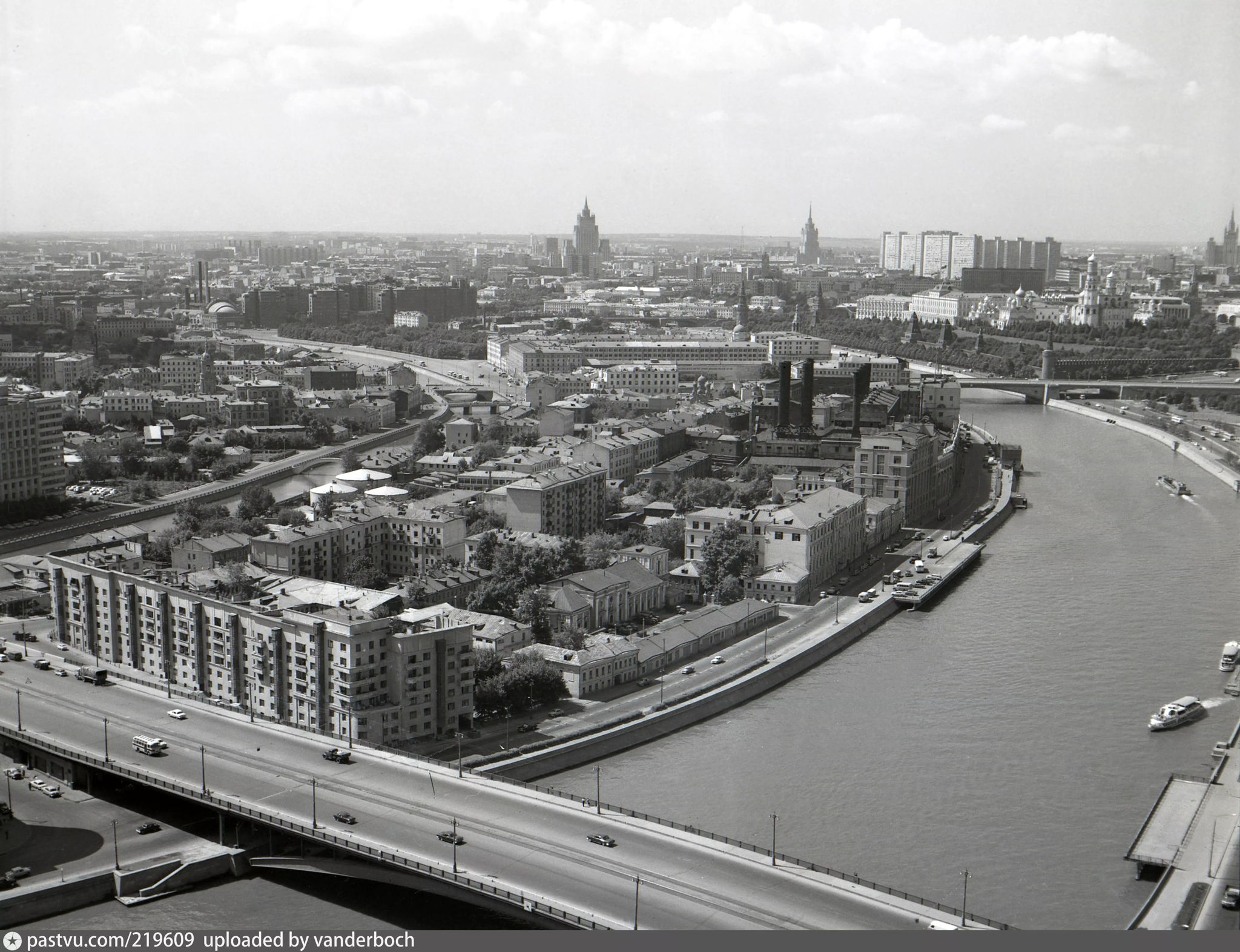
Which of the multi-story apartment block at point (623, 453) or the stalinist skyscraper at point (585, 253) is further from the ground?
the stalinist skyscraper at point (585, 253)

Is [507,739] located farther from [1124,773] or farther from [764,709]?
[1124,773]

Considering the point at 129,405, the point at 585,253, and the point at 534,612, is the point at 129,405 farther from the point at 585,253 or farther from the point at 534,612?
the point at 585,253

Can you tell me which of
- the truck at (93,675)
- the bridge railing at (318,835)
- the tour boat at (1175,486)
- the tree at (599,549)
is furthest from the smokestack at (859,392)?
the bridge railing at (318,835)

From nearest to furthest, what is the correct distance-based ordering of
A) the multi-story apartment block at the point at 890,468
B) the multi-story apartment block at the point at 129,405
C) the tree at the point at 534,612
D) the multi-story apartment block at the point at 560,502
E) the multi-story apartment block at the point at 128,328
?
the tree at the point at 534,612 < the multi-story apartment block at the point at 560,502 < the multi-story apartment block at the point at 890,468 < the multi-story apartment block at the point at 129,405 < the multi-story apartment block at the point at 128,328

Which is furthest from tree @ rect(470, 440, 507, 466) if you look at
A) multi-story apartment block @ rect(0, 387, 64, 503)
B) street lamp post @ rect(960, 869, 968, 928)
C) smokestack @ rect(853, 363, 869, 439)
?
street lamp post @ rect(960, 869, 968, 928)

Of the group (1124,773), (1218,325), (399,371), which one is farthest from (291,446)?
(1218,325)

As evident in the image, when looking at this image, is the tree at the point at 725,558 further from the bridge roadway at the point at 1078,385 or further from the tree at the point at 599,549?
the bridge roadway at the point at 1078,385

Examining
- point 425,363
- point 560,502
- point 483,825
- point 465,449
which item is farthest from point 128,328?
point 483,825
